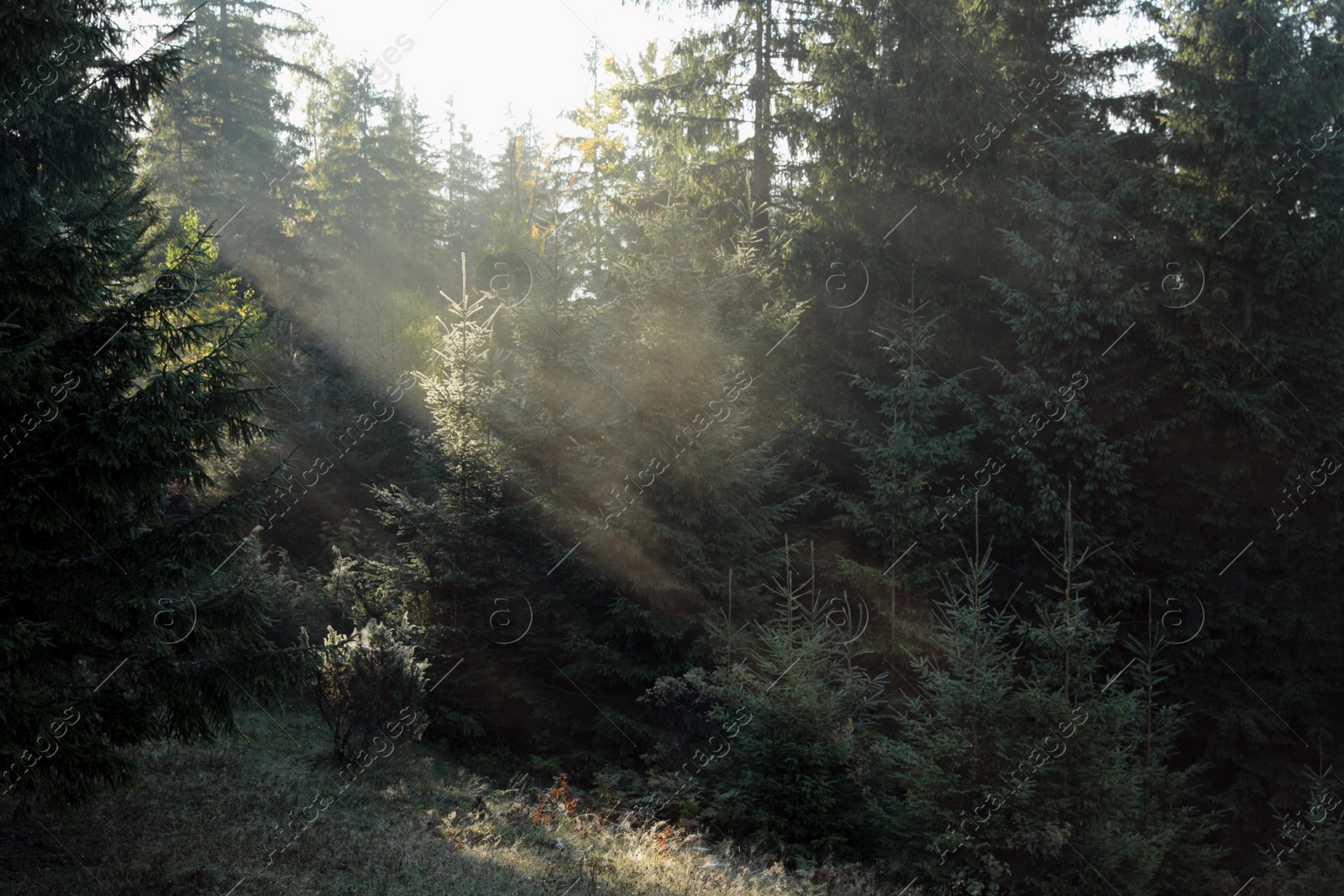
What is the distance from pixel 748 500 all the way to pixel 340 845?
26.8 ft

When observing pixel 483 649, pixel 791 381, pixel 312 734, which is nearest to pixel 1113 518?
pixel 791 381

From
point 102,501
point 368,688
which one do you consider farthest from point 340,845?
point 102,501

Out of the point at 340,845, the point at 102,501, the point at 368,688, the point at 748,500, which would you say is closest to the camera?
the point at 102,501

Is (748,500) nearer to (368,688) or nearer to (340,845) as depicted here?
(368,688)

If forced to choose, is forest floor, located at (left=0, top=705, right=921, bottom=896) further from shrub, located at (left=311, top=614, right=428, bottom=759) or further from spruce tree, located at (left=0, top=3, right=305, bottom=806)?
spruce tree, located at (left=0, top=3, right=305, bottom=806)

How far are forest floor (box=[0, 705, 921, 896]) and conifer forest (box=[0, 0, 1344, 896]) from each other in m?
0.08

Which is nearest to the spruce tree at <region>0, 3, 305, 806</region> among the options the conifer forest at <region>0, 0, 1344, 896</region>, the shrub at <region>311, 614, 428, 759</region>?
the conifer forest at <region>0, 0, 1344, 896</region>

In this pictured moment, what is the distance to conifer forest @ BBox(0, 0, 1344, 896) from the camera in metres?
7.57

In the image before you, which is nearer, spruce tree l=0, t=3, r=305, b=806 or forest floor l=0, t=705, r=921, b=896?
spruce tree l=0, t=3, r=305, b=806

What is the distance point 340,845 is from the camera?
348 inches

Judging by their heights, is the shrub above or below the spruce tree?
below

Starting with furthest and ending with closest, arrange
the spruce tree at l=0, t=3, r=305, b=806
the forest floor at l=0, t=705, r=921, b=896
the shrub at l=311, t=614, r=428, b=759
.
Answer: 1. the shrub at l=311, t=614, r=428, b=759
2. the forest floor at l=0, t=705, r=921, b=896
3. the spruce tree at l=0, t=3, r=305, b=806

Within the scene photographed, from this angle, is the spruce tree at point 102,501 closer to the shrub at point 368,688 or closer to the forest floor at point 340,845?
the forest floor at point 340,845

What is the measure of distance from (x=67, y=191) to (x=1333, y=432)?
797 inches
